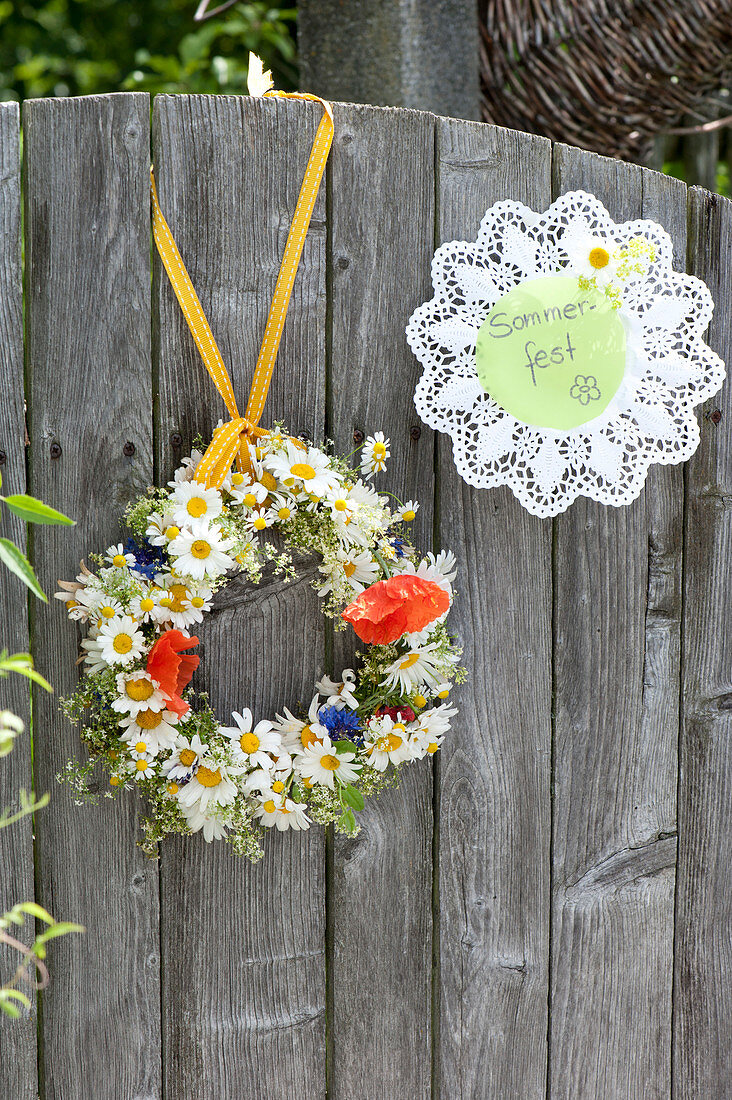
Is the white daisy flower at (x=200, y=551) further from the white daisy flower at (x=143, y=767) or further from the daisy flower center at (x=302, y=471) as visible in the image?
the white daisy flower at (x=143, y=767)

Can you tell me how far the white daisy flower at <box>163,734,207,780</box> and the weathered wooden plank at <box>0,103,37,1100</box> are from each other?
0.69ft

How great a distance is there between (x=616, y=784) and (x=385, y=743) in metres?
0.43

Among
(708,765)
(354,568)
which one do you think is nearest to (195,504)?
(354,568)

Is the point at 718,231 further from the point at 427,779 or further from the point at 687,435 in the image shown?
the point at 427,779

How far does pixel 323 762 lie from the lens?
1124 mm

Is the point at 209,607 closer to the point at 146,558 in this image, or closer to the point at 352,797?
the point at 146,558

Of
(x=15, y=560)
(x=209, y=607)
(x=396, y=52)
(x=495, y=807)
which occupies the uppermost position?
(x=396, y=52)

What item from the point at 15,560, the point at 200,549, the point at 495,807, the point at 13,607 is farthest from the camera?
the point at 495,807

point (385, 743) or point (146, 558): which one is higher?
→ point (146, 558)

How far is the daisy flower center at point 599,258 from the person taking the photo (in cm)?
118

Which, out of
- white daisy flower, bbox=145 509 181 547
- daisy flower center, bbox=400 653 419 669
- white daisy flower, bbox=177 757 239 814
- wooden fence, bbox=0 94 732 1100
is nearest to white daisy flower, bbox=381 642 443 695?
daisy flower center, bbox=400 653 419 669

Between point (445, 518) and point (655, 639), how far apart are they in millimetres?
404

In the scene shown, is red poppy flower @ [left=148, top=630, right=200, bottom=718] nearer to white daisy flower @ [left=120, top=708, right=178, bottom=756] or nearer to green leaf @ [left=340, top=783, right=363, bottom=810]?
white daisy flower @ [left=120, top=708, right=178, bottom=756]

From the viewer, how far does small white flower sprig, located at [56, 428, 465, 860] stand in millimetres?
1053
